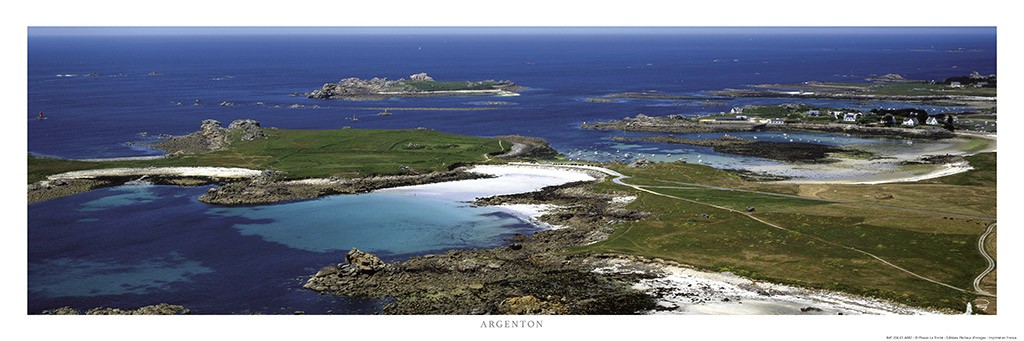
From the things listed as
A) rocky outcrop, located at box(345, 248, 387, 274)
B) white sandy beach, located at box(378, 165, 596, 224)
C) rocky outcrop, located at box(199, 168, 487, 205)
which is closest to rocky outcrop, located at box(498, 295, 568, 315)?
rocky outcrop, located at box(345, 248, 387, 274)

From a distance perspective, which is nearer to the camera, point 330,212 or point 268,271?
point 268,271

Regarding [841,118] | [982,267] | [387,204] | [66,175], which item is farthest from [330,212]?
[841,118]

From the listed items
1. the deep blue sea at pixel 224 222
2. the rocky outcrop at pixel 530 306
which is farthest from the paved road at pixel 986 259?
the deep blue sea at pixel 224 222

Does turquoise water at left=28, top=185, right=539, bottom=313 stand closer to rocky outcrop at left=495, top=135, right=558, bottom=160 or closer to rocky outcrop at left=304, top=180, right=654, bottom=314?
rocky outcrop at left=304, top=180, right=654, bottom=314

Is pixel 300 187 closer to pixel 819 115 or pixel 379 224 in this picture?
pixel 379 224

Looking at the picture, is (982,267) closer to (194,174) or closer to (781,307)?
(781,307)
